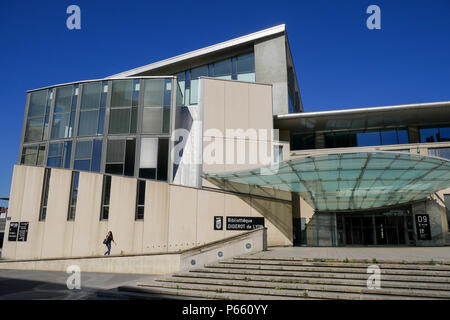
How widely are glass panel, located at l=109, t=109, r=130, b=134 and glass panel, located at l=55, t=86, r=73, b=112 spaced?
12.2 feet

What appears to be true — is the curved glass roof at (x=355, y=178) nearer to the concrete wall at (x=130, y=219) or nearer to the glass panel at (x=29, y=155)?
the concrete wall at (x=130, y=219)

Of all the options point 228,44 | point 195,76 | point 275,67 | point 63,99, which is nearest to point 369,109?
point 275,67

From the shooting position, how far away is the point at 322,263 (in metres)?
10.6

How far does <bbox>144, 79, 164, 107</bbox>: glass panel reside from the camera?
2120 cm

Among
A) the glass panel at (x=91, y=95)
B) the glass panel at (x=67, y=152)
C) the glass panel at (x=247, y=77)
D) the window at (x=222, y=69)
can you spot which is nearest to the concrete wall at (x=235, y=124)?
the glass panel at (x=247, y=77)

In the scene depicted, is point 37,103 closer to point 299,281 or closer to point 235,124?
point 235,124

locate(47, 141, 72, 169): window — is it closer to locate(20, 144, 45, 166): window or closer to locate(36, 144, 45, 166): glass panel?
locate(36, 144, 45, 166): glass panel

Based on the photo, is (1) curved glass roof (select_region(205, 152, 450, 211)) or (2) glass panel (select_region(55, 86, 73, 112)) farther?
(2) glass panel (select_region(55, 86, 73, 112))

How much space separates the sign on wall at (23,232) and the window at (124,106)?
7.66 m

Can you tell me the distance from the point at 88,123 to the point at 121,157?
3.79 m

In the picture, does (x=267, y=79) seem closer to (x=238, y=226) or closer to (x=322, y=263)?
(x=238, y=226)

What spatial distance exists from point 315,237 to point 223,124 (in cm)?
987

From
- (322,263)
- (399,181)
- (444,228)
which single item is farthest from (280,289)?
(444,228)

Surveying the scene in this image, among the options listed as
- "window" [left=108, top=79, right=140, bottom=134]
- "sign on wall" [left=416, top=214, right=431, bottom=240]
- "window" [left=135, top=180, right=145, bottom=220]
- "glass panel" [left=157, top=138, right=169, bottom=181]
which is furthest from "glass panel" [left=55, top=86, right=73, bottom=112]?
"sign on wall" [left=416, top=214, right=431, bottom=240]
